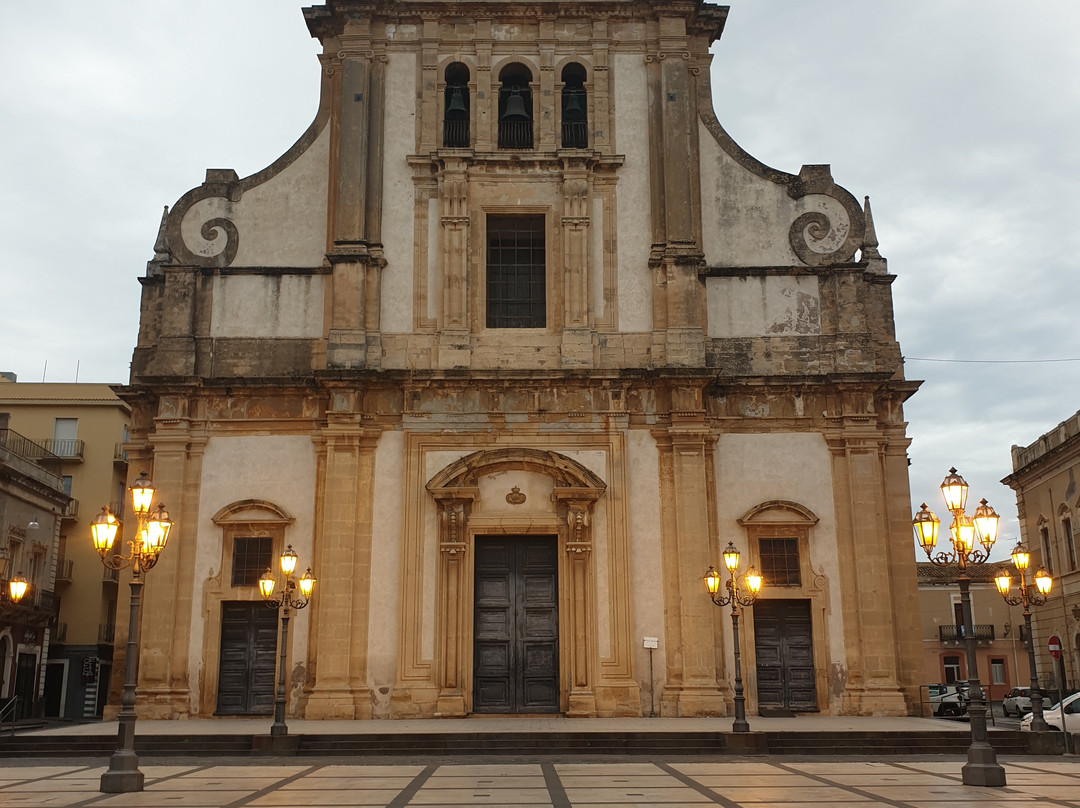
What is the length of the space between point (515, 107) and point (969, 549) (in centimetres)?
1577

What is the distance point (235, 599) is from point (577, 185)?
1203 cm

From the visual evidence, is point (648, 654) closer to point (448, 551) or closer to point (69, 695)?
point (448, 551)

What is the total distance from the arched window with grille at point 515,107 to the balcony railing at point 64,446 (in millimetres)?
25563

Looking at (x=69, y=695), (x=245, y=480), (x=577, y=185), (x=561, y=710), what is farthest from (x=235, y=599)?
(x=69, y=695)

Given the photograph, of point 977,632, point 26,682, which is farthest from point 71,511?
point 977,632

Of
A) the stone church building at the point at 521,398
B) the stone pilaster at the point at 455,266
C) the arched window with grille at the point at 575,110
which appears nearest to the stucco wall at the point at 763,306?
the stone church building at the point at 521,398

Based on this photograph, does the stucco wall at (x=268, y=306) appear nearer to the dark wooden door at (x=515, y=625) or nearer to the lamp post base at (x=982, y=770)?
the dark wooden door at (x=515, y=625)

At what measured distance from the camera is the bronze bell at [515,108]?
26.6 metres

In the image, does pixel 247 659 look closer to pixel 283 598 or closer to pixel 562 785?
pixel 283 598

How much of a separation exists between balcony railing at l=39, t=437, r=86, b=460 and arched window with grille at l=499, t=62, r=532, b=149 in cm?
2556

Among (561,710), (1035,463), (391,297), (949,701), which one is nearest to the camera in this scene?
(561,710)

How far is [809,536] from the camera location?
24703 mm

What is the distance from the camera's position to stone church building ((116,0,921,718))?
78.4ft

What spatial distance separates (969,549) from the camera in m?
15.4
